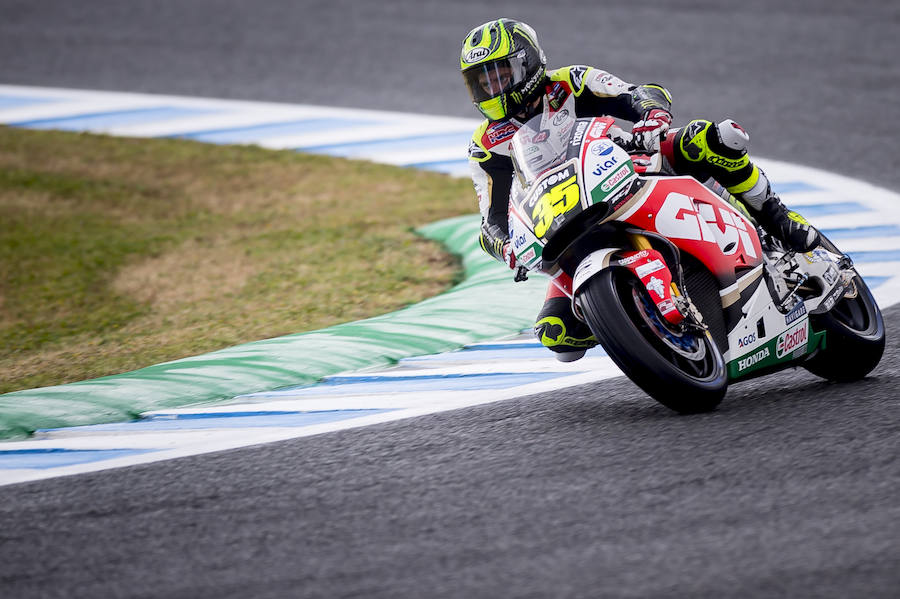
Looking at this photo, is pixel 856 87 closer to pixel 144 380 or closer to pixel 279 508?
pixel 144 380

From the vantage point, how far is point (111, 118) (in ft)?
43.5

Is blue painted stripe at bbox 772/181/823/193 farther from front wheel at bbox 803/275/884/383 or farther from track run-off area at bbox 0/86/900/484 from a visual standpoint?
front wheel at bbox 803/275/884/383

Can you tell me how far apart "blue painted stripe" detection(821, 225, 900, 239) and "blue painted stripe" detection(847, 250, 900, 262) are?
0.44m

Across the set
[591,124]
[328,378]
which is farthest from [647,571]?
[328,378]

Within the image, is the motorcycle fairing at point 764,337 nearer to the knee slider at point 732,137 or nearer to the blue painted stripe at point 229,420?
the knee slider at point 732,137

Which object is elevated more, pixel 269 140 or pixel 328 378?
pixel 269 140

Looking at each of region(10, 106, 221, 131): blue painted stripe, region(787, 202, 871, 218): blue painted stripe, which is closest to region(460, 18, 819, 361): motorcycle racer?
region(787, 202, 871, 218): blue painted stripe

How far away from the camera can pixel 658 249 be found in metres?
4.90

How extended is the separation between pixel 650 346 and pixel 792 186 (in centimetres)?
585

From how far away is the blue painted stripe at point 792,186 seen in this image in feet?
Answer: 31.9

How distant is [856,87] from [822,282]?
7.95 m

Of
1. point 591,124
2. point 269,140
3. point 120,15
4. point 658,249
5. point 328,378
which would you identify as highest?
point 120,15

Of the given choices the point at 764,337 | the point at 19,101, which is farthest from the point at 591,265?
the point at 19,101

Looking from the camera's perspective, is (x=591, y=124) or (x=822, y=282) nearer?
(x=591, y=124)
